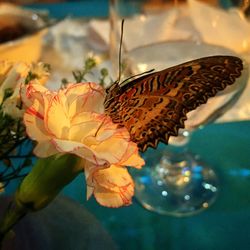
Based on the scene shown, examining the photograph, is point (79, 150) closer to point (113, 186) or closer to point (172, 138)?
point (113, 186)

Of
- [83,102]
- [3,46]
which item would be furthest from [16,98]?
[3,46]

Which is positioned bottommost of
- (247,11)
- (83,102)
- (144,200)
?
(144,200)

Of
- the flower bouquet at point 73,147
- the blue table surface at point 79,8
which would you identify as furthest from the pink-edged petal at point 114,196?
the blue table surface at point 79,8

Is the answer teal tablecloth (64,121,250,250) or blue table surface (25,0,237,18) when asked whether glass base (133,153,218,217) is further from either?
blue table surface (25,0,237,18)

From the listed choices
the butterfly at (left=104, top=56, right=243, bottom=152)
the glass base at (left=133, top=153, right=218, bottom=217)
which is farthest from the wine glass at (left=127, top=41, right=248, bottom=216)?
the butterfly at (left=104, top=56, right=243, bottom=152)

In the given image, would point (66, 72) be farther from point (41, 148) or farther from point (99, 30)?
point (41, 148)

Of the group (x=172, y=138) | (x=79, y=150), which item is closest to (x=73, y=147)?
(x=79, y=150)
